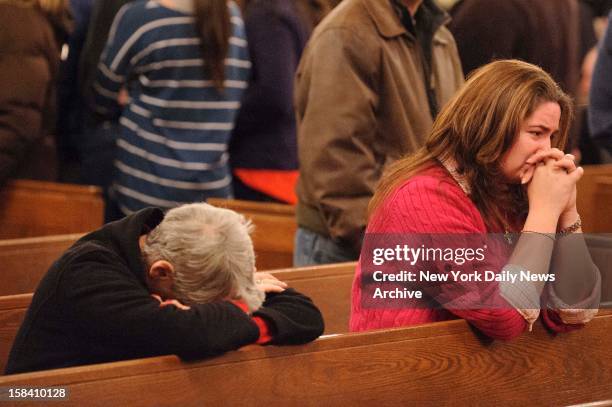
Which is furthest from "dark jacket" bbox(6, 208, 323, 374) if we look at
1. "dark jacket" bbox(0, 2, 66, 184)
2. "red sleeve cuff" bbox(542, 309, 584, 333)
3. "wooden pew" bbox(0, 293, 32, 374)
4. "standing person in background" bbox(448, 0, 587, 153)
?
"standing person in background" bbox(448, 0, 587, 153)

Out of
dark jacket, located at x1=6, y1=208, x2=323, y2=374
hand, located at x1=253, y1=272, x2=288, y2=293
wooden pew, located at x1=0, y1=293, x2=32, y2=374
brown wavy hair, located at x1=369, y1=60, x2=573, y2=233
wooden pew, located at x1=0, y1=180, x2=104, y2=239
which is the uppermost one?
brown wavy hair, located at x1=369, y1=60, x2=573, y2=233

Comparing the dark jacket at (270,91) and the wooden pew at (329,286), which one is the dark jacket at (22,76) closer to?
the dark jacket at (270,91)

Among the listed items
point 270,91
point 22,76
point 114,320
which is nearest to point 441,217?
point 114,320

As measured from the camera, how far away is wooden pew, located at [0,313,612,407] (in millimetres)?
2656

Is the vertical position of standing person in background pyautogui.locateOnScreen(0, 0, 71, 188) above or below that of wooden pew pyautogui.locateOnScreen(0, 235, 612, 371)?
above

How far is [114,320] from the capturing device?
107 inches

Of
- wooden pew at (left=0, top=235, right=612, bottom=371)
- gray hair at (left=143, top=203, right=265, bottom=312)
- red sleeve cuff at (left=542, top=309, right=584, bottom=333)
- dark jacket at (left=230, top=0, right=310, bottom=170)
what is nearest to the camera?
gray hair at (left=143, top=203, right=265, bottom=312)

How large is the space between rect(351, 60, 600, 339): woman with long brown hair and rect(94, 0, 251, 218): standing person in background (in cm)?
177

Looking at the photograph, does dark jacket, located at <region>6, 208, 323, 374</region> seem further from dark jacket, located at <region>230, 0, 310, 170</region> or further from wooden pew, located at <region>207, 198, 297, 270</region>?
dark jacket, located at <region>230, 0, 310, 170</region>

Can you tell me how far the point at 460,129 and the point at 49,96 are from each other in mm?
2549

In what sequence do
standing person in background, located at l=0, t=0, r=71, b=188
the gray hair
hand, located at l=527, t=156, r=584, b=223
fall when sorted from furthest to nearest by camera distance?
standing person in background, located at l=0, t=0, r=71, b=188 → hand, located at l=527, t=156, r=584, b=223 → the gray hair

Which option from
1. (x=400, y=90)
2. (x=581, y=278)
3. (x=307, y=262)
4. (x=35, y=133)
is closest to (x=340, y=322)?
(x=307, y=262)

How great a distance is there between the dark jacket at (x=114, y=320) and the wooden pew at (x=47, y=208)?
192 cm

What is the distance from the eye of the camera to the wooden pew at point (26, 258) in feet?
13.3
